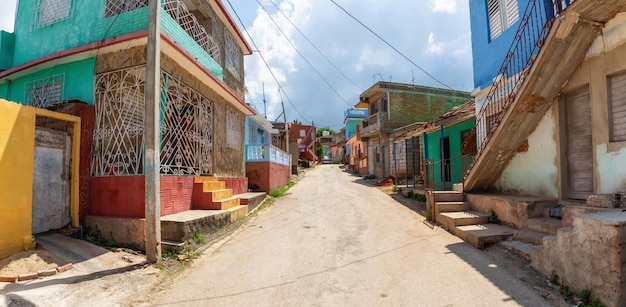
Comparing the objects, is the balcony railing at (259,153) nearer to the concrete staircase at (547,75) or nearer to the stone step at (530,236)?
the concrete staircase at (547,75)

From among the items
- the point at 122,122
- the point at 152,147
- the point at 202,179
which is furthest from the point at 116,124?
the point at 202,179

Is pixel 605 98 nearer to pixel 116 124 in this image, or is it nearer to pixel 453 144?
pixel 453 144

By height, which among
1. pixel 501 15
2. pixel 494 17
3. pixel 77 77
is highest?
pixel 494 17

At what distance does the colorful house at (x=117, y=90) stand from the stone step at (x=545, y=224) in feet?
22.7

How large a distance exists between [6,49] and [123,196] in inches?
275

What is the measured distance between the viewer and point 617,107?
4859 mm

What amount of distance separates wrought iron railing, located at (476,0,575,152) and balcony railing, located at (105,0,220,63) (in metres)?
7.98

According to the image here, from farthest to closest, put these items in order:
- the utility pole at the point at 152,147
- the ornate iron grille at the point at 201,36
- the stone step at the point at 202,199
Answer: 1. the ornate iron grille at the point at 201,36
2. the stone step at the point at 202,199
3. the utility pole at the point at 152,147

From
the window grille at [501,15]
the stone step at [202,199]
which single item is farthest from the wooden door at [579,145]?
the stone step at [202,199]

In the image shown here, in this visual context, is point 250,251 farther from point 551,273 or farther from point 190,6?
point 190,6

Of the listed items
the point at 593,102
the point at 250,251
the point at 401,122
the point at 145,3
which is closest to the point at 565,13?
the point at 593,102

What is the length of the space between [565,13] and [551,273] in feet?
13.0

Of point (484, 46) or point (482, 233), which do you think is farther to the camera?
point (484, 46)

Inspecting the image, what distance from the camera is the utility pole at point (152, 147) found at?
489 centimetres
